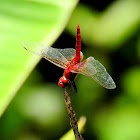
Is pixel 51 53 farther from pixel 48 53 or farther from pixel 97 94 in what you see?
pixel 97 94

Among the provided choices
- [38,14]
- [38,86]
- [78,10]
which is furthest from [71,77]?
[78,10]

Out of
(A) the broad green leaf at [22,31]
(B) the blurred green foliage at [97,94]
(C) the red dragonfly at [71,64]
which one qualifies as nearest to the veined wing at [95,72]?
(C) the red dragonfly at [71,64]

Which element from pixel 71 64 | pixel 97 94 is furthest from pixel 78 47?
pixel 97 94

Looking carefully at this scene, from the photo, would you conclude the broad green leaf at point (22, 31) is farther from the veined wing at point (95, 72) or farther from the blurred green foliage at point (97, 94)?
the blurred green foliage at point (97, 94)

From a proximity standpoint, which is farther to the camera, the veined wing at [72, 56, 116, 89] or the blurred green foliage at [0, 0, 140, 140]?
the blurred green foliage at [0, 0, 140, 140]

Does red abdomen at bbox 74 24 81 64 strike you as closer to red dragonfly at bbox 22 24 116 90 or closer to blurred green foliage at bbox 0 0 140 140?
red dragonfly at bbox 22 24 116 90

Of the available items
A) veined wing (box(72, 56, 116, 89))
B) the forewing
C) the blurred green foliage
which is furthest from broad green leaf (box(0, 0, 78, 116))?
the blurred green foliage

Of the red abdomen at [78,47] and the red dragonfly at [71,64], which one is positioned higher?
the red abdomen at [78,47]
